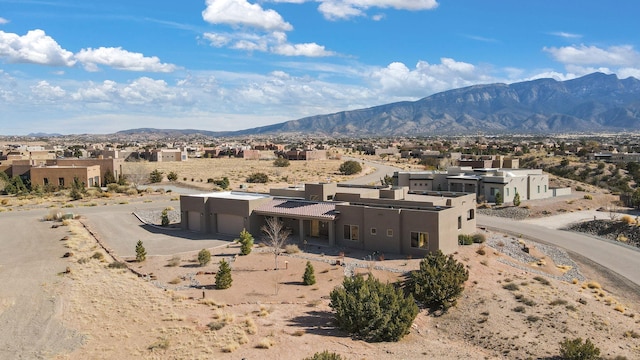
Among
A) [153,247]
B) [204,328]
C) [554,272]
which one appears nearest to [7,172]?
[153,247]

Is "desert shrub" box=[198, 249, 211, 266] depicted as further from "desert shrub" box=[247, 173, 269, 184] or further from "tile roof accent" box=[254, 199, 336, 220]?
"desert shrub" box=[247, 173, 269, 184]

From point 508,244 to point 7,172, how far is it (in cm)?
6896

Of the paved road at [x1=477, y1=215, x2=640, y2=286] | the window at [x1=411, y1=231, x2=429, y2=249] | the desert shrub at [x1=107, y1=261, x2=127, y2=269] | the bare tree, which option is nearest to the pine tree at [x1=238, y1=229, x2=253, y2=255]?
the bare tree

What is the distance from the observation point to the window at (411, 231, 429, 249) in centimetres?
3206

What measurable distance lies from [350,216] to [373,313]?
14069 millimetres

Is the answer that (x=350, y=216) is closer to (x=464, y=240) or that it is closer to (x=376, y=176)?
(x=464, y=240)

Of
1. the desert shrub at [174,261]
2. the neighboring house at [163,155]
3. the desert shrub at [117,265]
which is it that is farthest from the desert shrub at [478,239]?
the neighboring house at [163,155]

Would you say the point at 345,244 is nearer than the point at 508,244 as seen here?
Yes

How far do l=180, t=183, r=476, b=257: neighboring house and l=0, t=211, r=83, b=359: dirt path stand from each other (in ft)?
38.3

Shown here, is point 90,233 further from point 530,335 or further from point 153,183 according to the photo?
point 153,183

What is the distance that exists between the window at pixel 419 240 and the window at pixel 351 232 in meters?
4.23

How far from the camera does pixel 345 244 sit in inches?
1401

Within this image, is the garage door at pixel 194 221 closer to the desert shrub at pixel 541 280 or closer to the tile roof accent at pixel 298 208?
the tile roof accent at pixel 298 208

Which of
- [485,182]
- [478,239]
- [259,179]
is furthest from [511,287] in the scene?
[259,179]
